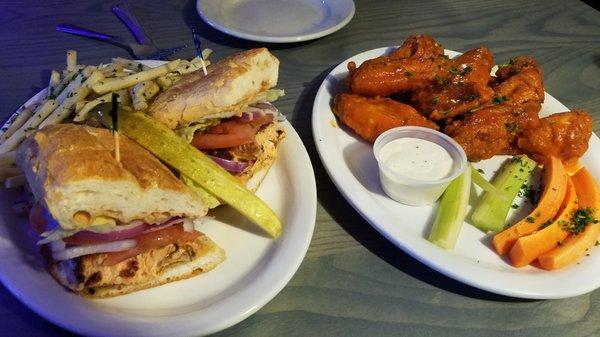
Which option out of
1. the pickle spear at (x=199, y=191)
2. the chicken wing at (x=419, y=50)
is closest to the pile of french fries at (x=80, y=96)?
the pickle spear at (x=199, y=191)

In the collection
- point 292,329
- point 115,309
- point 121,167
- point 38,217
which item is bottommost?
point 292,329

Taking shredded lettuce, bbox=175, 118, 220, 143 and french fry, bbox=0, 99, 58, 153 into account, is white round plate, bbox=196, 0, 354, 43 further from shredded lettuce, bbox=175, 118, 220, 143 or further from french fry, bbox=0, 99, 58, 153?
french fry, bbox=0, 99, 58, 153

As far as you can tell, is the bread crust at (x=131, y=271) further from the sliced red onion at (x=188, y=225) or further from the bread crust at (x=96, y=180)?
the bread crust at (x=96, y=180)

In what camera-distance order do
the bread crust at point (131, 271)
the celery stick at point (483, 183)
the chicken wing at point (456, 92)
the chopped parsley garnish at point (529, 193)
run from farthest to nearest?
the chicken wing at point (456, 92) → the chopped parsley garnish at point (529, 193) → the celery stick at point (483, 183) → the bread crust at point (131, 271)

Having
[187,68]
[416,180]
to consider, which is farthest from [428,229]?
[187,68]

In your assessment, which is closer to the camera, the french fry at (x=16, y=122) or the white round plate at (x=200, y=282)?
the white round plate at (x=200, y=282)

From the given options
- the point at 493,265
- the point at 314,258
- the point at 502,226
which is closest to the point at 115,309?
the point at 314,258

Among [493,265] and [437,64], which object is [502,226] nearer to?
[493,265]
